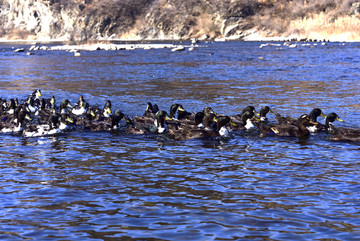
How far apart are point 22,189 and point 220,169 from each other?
4.65 m

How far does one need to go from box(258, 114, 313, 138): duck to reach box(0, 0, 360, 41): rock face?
78.7 meters

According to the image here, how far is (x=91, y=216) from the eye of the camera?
368 inches

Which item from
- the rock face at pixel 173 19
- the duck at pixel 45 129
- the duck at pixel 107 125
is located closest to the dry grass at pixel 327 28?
the rock face at pixel 173 19

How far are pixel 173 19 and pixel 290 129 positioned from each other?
423 feet

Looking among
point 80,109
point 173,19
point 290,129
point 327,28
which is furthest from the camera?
point 173,19

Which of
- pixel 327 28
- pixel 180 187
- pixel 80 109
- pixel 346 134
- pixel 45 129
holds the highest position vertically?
pixel 327 28

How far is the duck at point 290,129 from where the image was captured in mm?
16344

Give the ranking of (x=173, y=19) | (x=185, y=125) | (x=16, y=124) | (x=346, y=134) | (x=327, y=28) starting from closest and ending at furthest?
(x=346, y=134), (x=185, y=125), (x=16, y=124), (x=327, y=28), (x=173, y=19)

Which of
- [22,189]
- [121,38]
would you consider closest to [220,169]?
[22,189]

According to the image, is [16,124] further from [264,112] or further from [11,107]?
[264,112]

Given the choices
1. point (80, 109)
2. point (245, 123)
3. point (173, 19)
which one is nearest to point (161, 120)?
point (245, 123)

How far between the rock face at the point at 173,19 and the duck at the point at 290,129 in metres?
78.7

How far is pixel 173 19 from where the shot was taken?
142m

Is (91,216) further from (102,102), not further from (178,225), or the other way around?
(102,102)
